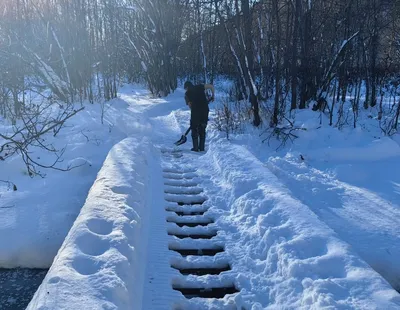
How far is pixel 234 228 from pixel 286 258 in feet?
3.92

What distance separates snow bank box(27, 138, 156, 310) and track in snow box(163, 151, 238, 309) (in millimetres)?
372

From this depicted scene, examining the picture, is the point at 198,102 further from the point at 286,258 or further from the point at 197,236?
the point at 286,258

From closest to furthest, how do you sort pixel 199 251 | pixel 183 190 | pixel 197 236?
pixel 199 251 → pixel 197 236 → pixel 183 190

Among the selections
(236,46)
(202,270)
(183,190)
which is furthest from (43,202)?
(236,46)

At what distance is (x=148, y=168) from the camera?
289 inches

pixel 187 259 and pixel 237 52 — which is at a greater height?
pixel 237 52

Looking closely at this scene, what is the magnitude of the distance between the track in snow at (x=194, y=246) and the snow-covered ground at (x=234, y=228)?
0.04 m

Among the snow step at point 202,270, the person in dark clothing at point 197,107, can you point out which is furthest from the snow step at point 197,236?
the person in dark clothing at point 197,107

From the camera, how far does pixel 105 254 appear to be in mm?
3361

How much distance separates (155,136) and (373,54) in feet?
28.6

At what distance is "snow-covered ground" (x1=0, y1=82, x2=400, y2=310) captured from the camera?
119 inches

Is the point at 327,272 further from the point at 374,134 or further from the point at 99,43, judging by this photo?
the point at 99,43

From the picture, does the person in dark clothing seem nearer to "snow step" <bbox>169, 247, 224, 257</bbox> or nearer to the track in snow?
the track in snow

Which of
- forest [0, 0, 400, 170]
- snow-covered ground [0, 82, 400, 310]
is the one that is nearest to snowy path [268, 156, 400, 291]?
snow-covered ground [0, 82, 400, 310]
